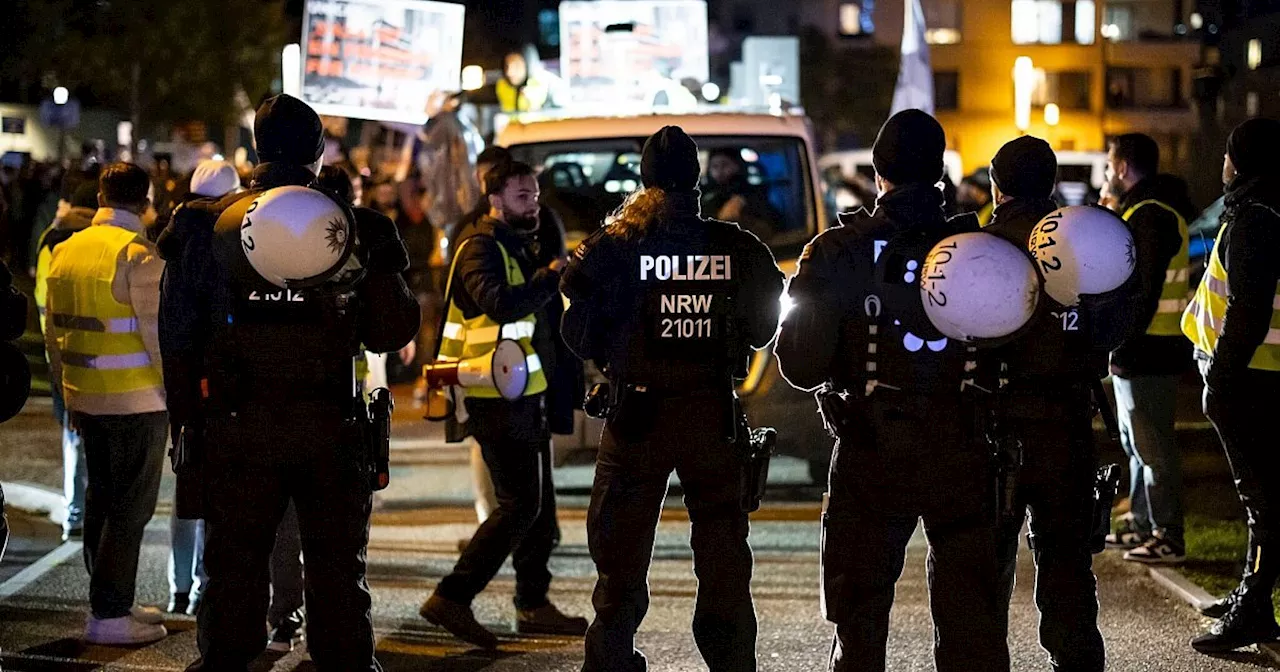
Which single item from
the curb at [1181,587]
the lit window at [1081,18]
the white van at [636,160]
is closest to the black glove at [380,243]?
the curb at [1181,587]

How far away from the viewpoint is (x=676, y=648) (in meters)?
6.60

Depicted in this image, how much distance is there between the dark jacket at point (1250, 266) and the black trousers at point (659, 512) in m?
2.13

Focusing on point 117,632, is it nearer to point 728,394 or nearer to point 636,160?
point 728,394

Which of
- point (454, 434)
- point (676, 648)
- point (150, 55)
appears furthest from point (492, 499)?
point (150, 55)

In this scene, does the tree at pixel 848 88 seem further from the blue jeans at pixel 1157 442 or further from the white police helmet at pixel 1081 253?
the white police helmet at pixel 1081 253

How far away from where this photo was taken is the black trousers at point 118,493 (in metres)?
6.64

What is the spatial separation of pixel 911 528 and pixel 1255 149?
2334 millimetres

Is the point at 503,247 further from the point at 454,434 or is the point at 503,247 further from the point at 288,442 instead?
the point at 288,442

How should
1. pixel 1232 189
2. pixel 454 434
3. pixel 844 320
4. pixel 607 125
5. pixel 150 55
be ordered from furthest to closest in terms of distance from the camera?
1. pixel 150 55
2. pixel 607 125
3. pixel 454 434
4. pixel 1232 189
5. pixel 844 320

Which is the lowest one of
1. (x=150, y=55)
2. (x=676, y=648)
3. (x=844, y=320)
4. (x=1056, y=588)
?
(x=676, y=648)

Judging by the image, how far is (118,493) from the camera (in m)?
6.67

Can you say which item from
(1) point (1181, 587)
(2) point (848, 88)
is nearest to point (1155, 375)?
(1) point (1181, 587)

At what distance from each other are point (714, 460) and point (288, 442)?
4.37 ft

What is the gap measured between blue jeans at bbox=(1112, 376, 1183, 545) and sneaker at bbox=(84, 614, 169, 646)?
4556mm
